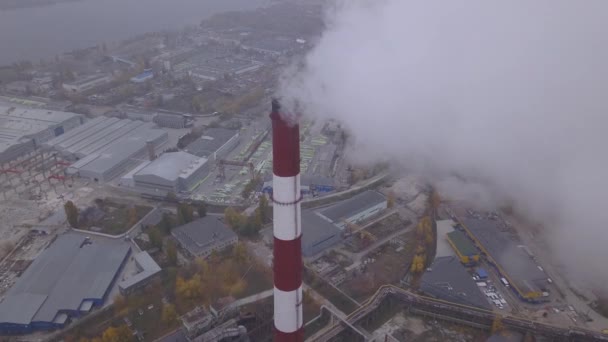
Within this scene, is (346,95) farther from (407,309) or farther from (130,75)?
(130,75)

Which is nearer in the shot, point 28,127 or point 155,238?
point 155,238

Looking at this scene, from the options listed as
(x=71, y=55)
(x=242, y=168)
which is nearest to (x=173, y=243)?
(x=242, y=168)

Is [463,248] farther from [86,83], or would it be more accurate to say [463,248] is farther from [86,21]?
[86,21]

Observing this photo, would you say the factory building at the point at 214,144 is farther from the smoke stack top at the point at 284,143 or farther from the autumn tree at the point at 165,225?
the smoke stack top at the point at 284,143

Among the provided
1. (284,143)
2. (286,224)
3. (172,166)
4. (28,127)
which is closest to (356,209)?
(172,166)

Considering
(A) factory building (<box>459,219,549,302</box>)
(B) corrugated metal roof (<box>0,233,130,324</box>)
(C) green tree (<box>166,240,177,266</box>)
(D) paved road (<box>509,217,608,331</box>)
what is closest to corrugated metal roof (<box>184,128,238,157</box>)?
(B) corrugated metal roof (<box>0,233,130,324</box>)

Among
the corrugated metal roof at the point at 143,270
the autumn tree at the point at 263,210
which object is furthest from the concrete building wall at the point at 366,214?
the corrugated metal roof at the point at 143,270
